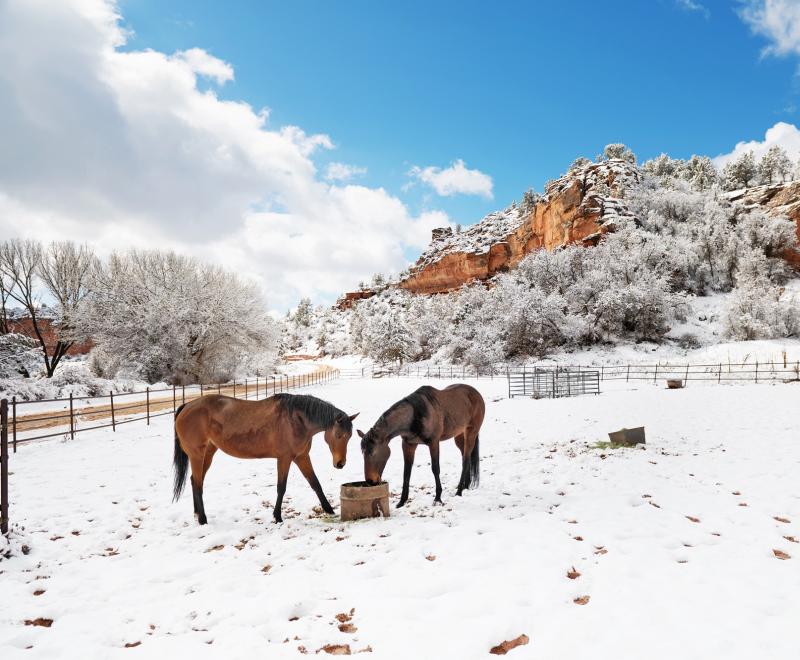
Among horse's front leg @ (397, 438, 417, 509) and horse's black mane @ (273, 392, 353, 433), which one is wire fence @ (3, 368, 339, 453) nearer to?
horse's black mane @ (273, 392, 353, 433)

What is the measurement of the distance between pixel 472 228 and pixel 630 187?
5364 centimetres

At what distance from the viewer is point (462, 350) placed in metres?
46.6

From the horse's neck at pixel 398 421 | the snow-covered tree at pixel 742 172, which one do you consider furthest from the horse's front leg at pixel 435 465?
the snow-covered tree at pixel 742 172

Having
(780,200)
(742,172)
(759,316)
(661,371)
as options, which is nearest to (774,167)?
(742,172)

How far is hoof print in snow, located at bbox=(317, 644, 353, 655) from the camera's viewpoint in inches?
106

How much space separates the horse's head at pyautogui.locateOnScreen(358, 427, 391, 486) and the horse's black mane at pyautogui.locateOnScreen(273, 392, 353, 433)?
0.27m

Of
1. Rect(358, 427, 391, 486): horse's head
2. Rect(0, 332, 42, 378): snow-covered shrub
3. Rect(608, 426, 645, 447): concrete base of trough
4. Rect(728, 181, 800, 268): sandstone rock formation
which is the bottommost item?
Rect(608, 426, 645, 447): concrete base of trough

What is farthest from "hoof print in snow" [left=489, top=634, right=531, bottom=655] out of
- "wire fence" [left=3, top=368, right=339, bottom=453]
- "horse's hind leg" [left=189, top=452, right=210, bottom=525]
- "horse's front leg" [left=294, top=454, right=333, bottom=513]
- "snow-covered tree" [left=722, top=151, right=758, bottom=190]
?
"snow-covered tree" [left=722, top=151, right=758, bottom=190]

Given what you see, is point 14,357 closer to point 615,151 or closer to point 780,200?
point 780,200

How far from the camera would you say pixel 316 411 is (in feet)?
17.9

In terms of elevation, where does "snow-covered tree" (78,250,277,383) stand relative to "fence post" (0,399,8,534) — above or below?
above

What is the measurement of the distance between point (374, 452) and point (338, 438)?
1.66ft

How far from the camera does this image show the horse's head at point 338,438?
522cm

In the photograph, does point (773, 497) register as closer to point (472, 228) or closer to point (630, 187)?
point (630, 187)
